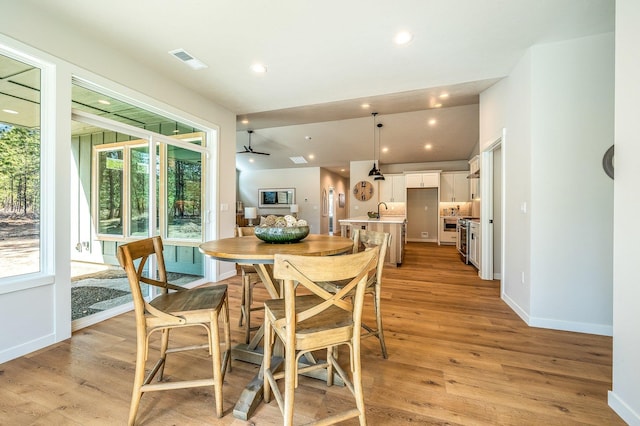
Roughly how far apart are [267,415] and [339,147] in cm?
734

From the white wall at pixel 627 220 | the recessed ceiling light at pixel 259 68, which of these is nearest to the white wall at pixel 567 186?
the white wall at pixel 627 220

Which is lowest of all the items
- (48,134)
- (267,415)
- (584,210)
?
(267,415)

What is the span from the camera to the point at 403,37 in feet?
8.18

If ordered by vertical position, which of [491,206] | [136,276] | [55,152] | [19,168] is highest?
[55,152]

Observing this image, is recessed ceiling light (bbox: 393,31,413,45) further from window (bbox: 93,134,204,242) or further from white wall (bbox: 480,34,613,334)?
window (bbox: 93,134,204,242)

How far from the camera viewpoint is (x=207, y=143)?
161 inches

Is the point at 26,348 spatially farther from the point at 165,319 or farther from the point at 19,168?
the point at 165,319

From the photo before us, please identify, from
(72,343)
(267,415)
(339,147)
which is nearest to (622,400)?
(267,415)

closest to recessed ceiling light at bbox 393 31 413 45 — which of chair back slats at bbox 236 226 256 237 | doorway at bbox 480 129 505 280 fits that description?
doorway at bbox 480 129 505 280

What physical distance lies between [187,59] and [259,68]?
74 cm

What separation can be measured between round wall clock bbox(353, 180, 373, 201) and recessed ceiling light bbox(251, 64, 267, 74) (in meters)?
5.93

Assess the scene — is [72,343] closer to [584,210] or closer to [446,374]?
[446,374]

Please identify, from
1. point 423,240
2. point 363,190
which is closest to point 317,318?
point 363,190

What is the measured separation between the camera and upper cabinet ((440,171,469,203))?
8.02 metres
